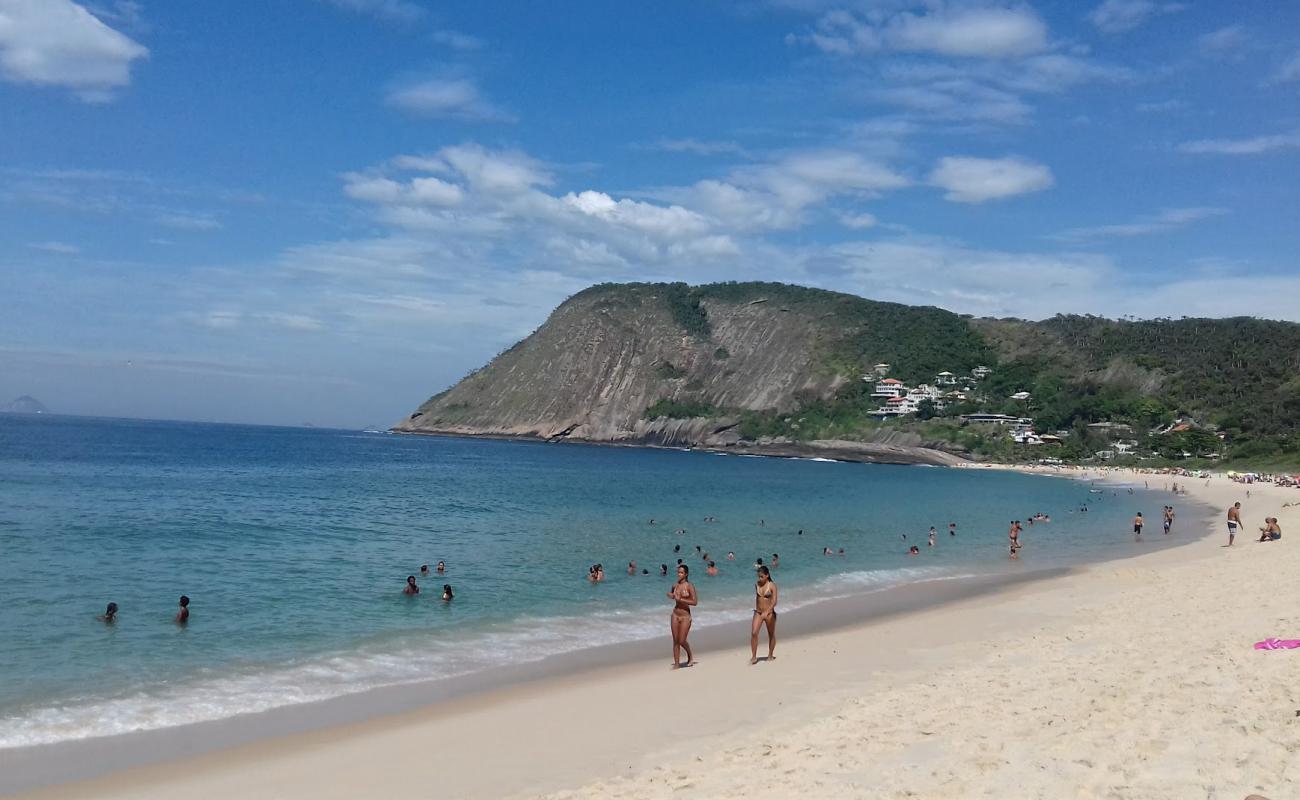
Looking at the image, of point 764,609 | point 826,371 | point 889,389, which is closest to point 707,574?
point 764,609

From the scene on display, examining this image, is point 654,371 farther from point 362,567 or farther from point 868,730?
point 868,730

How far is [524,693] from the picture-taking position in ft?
40.9

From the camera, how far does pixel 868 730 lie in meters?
9.25

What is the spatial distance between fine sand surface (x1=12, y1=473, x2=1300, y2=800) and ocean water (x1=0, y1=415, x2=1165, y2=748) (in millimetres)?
2749

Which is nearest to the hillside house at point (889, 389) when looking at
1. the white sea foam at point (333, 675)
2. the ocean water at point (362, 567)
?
the ocean water at point (362, 567)

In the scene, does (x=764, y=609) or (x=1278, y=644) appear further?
(x=764, y=609)

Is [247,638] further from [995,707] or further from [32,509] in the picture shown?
[32,509]

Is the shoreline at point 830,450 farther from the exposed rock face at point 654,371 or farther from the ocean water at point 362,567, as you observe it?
the ocean water at point 362,567

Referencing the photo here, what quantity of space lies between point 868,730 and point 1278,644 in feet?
19.3

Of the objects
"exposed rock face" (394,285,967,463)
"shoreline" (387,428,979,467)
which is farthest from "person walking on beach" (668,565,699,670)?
"exposed rock face" (394,285,967,463)

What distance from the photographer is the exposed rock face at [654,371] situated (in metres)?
155

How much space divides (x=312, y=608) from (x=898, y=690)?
12.4 meters

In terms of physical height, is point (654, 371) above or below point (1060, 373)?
below

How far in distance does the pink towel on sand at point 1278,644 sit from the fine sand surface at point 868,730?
26cm
